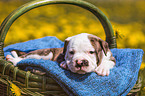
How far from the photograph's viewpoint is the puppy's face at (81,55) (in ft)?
5.27

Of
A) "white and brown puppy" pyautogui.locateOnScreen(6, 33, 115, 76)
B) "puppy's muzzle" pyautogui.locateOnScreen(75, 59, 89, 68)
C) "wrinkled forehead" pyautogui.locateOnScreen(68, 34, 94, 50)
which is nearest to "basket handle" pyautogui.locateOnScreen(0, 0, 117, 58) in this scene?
"white and brown puppy" pyautogui.locateOnScreen(6, 33, 115, 76)

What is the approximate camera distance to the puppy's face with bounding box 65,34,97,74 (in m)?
1.61

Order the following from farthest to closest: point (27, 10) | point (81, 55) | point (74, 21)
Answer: point (74, 21), point (27, 10), point (81, 55)

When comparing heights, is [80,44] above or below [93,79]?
above

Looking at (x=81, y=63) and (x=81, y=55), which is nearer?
(x=81, y=63)

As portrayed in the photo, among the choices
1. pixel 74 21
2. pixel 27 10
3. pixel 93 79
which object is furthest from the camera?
pixel 74 21

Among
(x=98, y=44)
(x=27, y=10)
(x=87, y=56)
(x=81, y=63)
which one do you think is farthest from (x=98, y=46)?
(x=27, y=10)

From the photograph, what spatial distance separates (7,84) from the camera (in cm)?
162

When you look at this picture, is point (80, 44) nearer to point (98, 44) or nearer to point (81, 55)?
point (81, 55)

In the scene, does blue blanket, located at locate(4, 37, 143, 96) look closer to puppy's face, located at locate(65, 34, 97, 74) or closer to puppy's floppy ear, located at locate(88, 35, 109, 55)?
puppy's face, located at locate(65, 34, 97, 74)

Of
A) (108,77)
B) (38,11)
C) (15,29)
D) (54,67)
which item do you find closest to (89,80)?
(108,77)

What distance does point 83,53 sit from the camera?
175cm

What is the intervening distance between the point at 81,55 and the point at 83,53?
49 millimetres

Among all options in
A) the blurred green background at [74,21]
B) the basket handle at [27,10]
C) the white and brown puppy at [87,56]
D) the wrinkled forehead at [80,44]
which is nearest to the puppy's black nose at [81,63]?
the white and brown puppy at [87,56]
